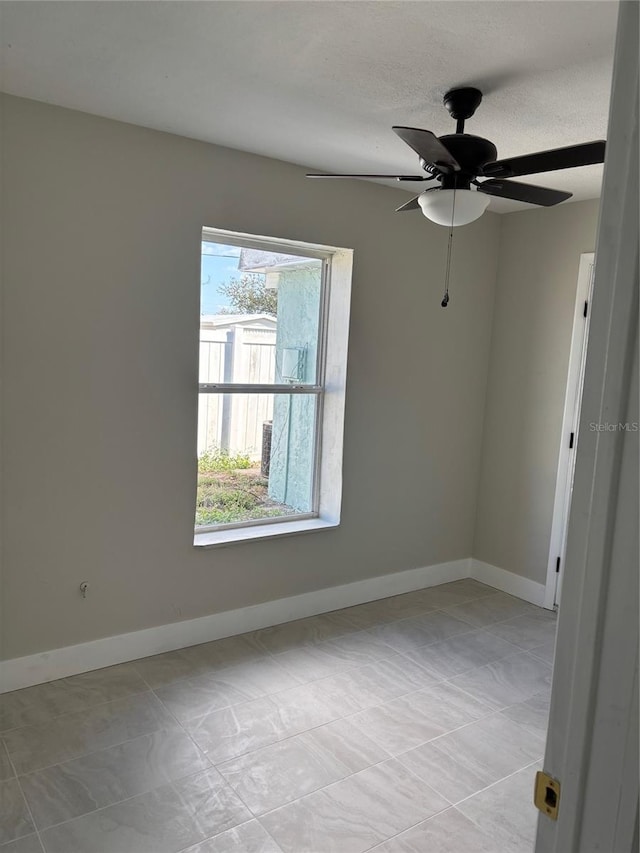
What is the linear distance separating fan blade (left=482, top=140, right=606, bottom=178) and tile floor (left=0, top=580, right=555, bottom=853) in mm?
→ 2229

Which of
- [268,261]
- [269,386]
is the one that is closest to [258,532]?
[269,386]

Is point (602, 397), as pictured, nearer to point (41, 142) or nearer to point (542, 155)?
point (542, 155)

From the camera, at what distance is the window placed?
343cm

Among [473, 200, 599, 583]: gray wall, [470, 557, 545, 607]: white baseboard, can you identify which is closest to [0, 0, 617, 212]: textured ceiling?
[473, 200, 599, 583]: gray wall

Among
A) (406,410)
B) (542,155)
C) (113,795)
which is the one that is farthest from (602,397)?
(406,410)

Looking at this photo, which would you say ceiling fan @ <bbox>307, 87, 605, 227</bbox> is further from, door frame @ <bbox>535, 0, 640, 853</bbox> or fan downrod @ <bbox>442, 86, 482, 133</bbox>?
door frame @ <bbox>535, 0, 640, 853</bbox>

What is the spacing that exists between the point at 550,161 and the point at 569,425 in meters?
2.22

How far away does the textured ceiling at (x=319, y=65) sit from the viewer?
1840mm

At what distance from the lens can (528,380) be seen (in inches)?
167

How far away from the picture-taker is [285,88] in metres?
2.37

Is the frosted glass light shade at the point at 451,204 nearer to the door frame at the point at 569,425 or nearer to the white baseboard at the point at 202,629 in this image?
the door frame at the point at 569,425

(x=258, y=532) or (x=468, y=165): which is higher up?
(x=468, y=165)

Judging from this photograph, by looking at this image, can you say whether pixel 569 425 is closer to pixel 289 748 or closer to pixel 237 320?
pixel 237 320

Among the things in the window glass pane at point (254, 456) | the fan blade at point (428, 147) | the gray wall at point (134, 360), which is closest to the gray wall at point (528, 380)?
the gray wall at point (134, 360)
